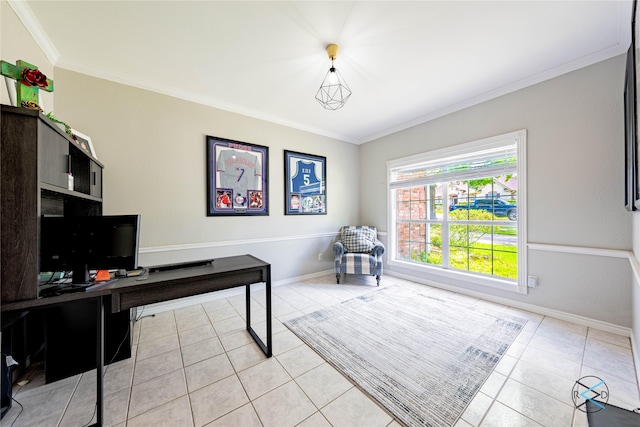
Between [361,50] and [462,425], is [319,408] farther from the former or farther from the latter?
[361,50]

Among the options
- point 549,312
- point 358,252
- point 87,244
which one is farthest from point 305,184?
point 549,312

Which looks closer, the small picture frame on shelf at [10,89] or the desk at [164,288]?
the desk at [164,288]

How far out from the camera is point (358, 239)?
388 centimetres

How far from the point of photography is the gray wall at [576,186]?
2.07 m

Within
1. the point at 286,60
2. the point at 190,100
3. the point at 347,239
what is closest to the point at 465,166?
the point at 347,239

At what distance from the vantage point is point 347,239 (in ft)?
12.9

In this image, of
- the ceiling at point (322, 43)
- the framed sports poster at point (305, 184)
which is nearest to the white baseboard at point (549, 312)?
the framed sports poster at point (305, 184)

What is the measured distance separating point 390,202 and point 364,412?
10.5ft

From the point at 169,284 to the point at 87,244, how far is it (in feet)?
1.65

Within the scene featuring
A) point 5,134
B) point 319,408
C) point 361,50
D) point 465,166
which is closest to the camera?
point 5,134

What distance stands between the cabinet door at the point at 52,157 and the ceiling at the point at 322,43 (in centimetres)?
113

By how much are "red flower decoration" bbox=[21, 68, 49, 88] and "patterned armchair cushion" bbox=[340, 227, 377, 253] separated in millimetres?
3580

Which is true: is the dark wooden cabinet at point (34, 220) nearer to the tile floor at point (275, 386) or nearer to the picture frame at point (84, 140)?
the tile floor at point (275, 386)

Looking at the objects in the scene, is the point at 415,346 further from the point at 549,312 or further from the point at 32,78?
the point at 32,78
